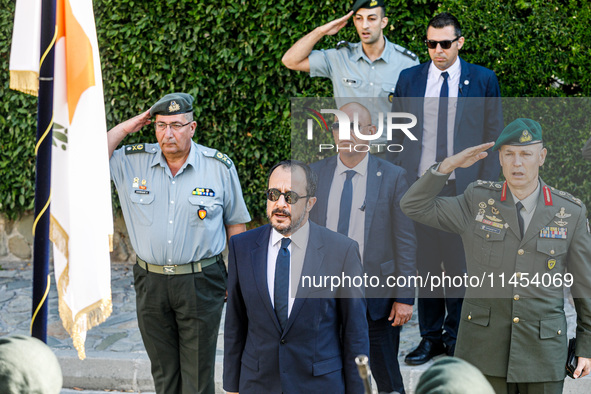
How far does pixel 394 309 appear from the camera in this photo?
15.3 feet

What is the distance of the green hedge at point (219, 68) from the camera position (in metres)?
7.46

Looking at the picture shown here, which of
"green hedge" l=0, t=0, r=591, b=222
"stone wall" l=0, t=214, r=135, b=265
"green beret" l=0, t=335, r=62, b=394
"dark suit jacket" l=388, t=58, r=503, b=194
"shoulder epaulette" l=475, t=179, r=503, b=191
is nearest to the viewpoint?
"green beret" l=0, t=335, r=62, b=394

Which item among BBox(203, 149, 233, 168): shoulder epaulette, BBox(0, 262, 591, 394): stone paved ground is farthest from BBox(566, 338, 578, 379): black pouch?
BBox(203, 149, 233, 168): shoulder epaulette

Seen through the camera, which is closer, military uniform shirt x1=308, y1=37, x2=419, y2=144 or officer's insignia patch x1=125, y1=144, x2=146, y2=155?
officer's insignia patch x1=125, y1=144, x2=146, y2=155

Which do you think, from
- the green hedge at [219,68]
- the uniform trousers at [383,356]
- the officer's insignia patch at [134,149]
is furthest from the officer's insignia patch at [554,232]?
the green hedge at [219,68]

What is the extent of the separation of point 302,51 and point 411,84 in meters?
1.21

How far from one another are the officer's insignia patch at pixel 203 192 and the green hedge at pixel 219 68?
2782 millimetres

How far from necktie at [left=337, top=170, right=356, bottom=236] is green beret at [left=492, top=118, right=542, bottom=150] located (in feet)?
3.10

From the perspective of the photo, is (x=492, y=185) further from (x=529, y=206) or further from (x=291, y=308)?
(x=291, y=308)

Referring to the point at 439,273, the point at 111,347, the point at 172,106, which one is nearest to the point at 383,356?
the point at 439,273

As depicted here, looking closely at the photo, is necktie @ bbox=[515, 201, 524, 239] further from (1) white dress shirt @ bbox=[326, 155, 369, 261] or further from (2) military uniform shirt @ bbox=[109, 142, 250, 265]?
(2) military uniform shirt @ bbox=[109, 142, 250, 265]

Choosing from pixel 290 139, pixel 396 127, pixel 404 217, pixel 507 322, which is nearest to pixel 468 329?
pixel 507 322

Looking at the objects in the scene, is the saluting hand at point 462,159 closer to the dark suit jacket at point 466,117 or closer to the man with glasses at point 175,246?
the dark suit jacket at point 466,117

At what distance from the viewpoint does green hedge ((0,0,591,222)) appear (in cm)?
746
